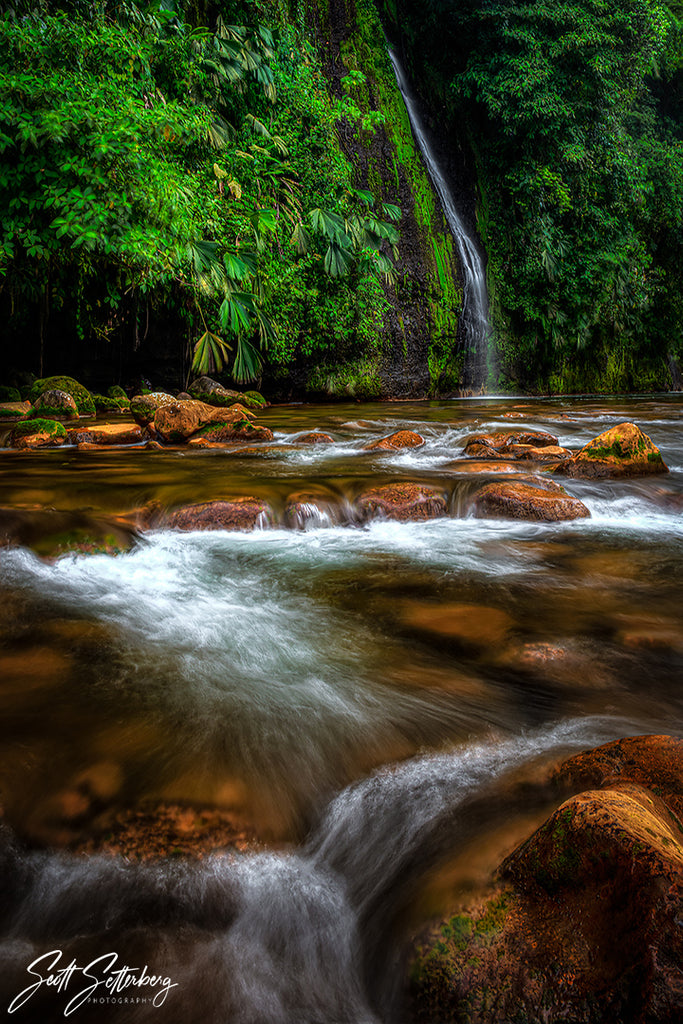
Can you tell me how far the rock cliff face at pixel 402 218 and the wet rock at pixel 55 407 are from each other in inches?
240

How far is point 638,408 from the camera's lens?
12680mm

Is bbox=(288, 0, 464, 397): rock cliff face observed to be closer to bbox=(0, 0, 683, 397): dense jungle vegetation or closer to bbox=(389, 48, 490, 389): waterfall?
bbox=(0, 0, 683, 397): dense jungle vegetation

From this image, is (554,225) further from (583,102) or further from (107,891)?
(107,891)

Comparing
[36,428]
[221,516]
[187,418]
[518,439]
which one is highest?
[187,418]

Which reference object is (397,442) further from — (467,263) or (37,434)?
(467,263)

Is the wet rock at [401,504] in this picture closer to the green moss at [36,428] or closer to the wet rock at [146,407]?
the green moss at [36,428]

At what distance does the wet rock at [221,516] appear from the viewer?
4141 mm

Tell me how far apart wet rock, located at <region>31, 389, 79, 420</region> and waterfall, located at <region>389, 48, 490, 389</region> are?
34.3 ft

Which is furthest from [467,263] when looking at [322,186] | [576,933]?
[576,933]

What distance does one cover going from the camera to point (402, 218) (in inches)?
576

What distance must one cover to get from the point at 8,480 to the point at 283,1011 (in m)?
4.74

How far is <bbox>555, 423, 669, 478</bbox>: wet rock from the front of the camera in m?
5.36

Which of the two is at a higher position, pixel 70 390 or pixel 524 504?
pixel 70 390

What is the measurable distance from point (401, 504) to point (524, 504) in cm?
93
